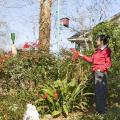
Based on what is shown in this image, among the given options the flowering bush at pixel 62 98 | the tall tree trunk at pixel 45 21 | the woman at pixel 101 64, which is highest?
the tall tree trunk at pixel 45 21

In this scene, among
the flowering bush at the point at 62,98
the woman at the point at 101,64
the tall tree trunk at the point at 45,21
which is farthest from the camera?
the tall tree trunk at the point at 45,21

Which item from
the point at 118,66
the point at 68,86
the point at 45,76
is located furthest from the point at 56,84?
the point at 118,66

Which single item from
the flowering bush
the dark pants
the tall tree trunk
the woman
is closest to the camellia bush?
the flowering bush

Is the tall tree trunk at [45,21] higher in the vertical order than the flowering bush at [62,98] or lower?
higher

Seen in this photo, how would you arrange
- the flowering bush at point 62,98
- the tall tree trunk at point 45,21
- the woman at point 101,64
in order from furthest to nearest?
the tall tree trunk at point 45,21, the flowering bush at point 62,98, the woman at point 101,64

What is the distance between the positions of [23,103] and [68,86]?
1246 mm

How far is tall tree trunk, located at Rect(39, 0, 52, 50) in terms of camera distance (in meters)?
16.3

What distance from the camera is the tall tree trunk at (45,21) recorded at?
16.3 m

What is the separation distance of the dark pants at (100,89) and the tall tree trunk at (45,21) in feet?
18.7

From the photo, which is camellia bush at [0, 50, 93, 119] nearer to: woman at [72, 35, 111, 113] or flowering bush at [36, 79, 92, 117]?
flowering bush at [36, 79, 92, 117]

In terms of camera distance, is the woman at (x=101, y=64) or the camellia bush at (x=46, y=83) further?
the camellia bush at (x=46, y=83)

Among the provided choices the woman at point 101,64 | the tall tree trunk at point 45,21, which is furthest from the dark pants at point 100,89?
the tall tree trunk at point 45,21

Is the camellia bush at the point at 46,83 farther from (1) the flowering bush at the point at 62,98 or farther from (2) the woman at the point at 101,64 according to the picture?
(2) the woman at the point at 101,64

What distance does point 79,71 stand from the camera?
12.1m
